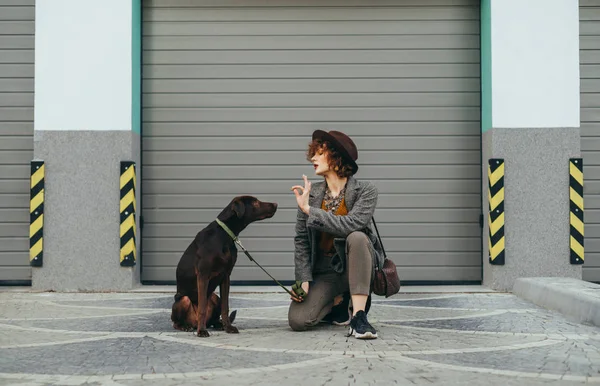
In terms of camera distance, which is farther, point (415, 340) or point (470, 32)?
point (470, 32)

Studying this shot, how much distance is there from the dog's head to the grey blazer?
1.03 ft

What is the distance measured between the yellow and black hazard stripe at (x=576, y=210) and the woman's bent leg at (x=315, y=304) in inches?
153

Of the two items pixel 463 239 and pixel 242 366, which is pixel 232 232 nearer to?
pixel 242 366

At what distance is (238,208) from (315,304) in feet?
3.04

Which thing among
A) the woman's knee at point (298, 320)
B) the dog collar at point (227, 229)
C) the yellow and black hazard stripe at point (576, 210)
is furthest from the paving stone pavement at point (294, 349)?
the yellow and black hazard stripe at point (576, 210)

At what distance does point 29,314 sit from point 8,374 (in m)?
2.77

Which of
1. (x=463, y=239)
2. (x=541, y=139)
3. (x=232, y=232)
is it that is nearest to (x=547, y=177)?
(x=541, y=139)

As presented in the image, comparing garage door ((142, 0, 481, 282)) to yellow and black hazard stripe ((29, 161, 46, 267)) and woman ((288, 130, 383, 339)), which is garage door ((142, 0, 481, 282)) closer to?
yellow and black hazard stripe ((29, 161, 46, 267))

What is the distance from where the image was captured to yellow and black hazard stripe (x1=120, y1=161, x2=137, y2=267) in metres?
8.56

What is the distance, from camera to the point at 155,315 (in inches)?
260

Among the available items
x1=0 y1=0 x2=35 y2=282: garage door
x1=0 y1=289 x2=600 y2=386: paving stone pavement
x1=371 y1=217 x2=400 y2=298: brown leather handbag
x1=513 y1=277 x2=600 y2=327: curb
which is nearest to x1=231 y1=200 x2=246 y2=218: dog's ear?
x1=0 y1=289 x2=600 y2=386: paving stone pavement

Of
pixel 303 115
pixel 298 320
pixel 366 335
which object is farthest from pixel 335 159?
pixel 303 115

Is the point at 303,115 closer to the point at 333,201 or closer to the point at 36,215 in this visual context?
the point at 36,215

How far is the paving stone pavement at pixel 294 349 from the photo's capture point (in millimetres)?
3977
